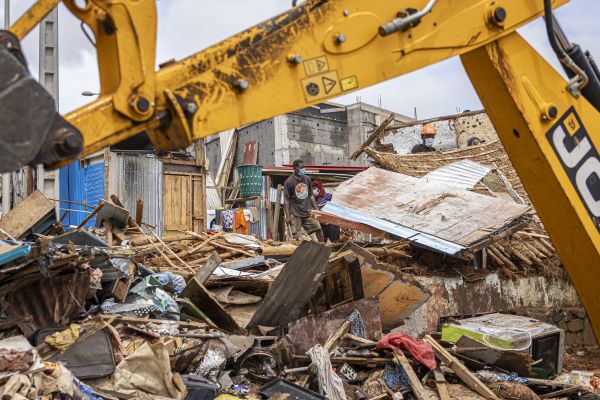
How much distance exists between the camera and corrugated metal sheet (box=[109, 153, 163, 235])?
16406 millimetres

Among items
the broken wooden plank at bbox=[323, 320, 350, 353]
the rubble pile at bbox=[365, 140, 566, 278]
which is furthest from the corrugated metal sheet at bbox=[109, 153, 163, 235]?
the broken wooden plank at bbox=[323, 320, 350, 353]

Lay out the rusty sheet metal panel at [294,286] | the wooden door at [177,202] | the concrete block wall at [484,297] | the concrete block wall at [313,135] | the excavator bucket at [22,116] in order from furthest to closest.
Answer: the concrete block wall at [313,135]
the wooden door at [177,202]
the concrete block wall at [484,297]
the rusty sheet metal panel at [294,286]
the excavator bucket at [22,116]

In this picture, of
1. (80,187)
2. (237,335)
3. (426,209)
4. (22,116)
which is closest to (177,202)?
(80,187)

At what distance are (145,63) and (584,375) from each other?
21.5 feet

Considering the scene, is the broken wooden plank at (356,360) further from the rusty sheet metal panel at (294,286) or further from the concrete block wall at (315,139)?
the concrete block wall at (315,139)

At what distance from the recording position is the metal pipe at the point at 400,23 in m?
2.71

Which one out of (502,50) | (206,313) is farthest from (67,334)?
(502,50)

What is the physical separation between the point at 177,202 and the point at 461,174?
827 cm

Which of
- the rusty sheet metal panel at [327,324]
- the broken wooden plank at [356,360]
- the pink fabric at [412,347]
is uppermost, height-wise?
the rusty sheet metal panel at [327,324]

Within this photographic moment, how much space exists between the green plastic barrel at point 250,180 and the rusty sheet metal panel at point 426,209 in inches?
305

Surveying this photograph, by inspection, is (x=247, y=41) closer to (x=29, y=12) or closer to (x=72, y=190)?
(x=29, y=12)

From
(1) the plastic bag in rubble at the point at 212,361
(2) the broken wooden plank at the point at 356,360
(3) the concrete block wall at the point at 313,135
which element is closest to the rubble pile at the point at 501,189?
(2) the broken wooden plank at the point at 356,360

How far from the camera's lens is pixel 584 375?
7.06 metres

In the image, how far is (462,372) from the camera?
19.7 feet
